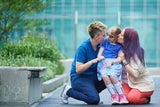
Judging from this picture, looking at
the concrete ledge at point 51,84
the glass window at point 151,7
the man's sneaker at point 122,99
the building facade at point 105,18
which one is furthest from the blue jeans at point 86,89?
the glass window at point 151,7

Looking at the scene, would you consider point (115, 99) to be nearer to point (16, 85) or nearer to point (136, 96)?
point (136, 96)

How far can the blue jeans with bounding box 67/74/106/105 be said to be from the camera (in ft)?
34.1

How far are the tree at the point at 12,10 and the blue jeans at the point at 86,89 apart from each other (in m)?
7.56

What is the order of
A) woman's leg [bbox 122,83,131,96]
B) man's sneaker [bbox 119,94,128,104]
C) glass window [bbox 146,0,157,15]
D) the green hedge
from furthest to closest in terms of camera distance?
1. glass window [bbox 146,0,157,15]
2. the green hedge
3. woman's leg [bbox 122,83,131,96]
4. man's sneaker [bbox 119,94,128,104]

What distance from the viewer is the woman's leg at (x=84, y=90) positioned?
10406 millimetres

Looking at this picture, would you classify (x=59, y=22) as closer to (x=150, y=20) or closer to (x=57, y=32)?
(x=57, y=32)

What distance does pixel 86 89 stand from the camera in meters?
10.4

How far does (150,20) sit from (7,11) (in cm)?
4400

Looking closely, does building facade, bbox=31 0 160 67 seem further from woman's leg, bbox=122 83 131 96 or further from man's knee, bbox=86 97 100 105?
man's knee, bbox=86 97 100 105

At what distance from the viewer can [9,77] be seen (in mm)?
10867

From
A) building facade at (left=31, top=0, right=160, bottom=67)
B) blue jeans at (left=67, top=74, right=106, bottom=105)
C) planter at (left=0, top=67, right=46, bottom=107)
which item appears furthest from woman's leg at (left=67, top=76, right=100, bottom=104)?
building facade at (left=31, top=0, right=160, bottom=67)

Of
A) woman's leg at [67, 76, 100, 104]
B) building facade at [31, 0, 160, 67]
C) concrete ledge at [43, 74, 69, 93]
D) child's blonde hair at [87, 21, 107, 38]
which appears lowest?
building facade at [31, 0, 160, 67]

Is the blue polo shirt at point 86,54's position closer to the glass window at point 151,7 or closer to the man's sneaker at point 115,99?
the man's sneaker at point 115,99

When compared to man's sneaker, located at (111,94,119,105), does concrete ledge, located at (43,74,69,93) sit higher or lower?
lower
